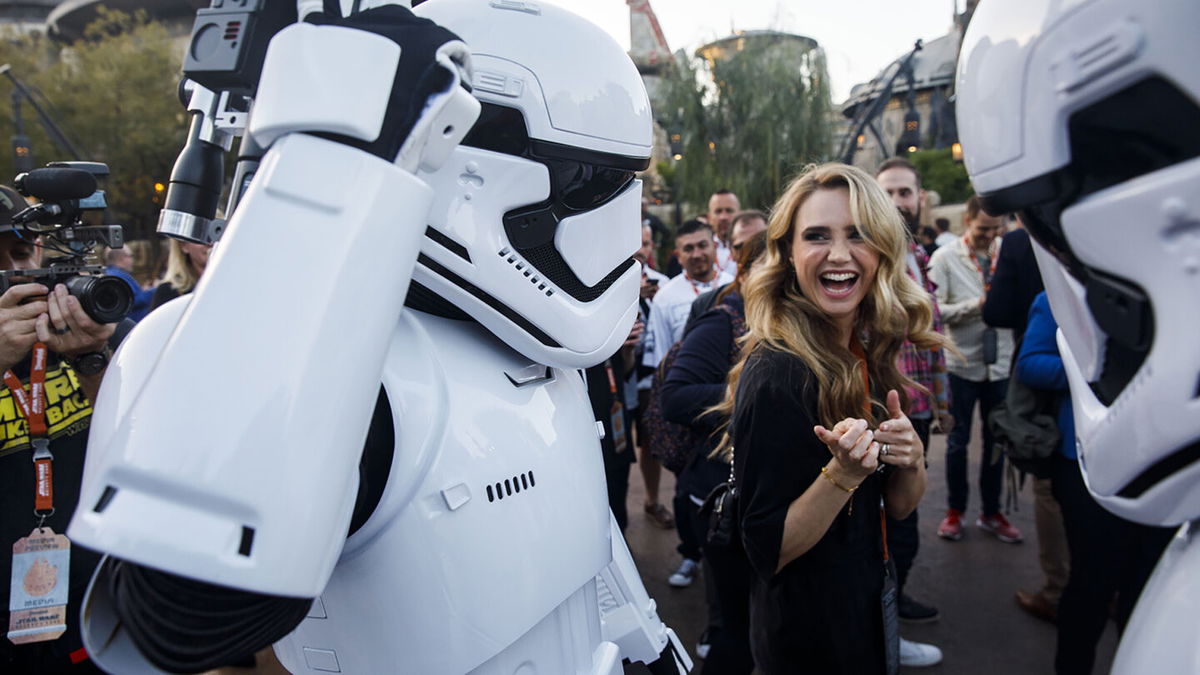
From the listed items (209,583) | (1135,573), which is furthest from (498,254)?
(1135,573)

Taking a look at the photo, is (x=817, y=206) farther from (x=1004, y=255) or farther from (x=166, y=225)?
(x=1004, y=255)

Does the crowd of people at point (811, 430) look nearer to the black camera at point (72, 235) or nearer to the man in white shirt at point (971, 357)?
the black camera at point (72, 235)

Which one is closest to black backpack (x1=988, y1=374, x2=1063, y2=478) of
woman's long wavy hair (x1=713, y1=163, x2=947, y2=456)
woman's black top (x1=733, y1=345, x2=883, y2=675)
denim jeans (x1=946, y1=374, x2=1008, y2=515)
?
woman's long wavy hair (x1=713, y1=163, x2=947, y2=456)

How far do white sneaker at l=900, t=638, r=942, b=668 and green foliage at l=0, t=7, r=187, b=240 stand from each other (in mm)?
19763

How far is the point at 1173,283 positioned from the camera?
27.2 inches

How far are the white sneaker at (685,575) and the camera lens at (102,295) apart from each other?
2.85 meters

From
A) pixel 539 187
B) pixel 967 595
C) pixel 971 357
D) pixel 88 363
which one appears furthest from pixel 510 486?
pixel 971 357

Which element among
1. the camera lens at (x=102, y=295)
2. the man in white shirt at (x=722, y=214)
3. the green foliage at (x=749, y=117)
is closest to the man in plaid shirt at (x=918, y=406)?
the man in white shirt at (x=722, y=214)

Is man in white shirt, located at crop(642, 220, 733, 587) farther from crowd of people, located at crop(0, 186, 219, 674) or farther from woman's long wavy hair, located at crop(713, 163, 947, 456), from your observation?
crowd of people, located at crop(0, 186, 219, 674)

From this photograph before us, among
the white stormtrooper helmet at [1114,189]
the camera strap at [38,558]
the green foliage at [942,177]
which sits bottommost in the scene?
the green foliage at [942,177]

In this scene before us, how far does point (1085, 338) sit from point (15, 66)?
23.6 m

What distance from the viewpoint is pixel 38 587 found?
1.65m

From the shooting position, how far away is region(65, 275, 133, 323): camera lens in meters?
1.58

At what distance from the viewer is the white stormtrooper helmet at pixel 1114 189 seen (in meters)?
0.67
